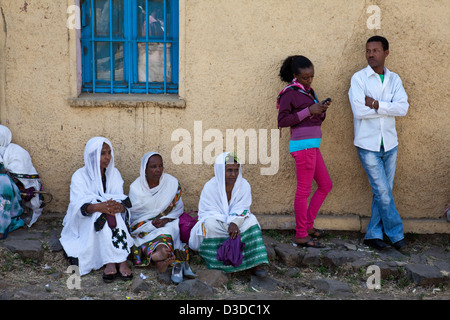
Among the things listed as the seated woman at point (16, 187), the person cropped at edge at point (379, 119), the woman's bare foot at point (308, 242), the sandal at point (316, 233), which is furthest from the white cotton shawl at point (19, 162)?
the person cropped at edge at point (379, 119)

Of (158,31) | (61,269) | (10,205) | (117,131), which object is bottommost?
(61,269)

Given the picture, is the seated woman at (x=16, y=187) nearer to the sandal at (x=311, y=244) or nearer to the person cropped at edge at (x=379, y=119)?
the sandal at (x=311, y=244)

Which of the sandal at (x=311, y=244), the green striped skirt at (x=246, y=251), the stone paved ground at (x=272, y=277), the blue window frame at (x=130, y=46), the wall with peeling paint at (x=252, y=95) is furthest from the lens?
the blue window frame at (x=130, y=46)

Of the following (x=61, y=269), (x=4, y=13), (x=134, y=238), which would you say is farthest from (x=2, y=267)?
(x=4, y=13)

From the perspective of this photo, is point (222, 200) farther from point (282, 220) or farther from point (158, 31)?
point (158, 31)

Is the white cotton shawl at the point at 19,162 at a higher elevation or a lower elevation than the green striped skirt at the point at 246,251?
higher

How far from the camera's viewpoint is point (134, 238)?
4.99 metres

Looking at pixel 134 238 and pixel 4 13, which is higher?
pixel 4 13

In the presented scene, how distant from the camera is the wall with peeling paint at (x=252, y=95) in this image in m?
5.36

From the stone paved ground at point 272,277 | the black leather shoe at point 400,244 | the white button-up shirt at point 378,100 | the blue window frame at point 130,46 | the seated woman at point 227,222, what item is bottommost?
the stone paved ground at point 272,277

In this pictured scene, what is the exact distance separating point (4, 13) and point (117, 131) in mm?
1578

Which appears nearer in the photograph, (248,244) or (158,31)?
(248,244)

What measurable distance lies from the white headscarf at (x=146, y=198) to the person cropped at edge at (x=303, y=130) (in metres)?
1.19

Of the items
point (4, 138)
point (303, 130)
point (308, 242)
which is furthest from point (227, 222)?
point (4, 138)
